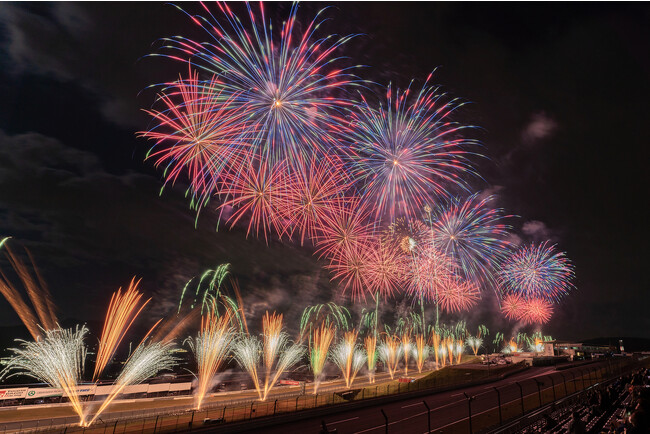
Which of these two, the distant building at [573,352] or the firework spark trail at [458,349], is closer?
the distant building at [573,352]

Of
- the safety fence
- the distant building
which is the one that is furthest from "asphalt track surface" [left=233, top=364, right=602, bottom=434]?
the distant building

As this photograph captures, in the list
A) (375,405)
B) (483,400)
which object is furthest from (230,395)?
(483,400)

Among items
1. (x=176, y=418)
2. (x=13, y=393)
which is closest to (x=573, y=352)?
(x=176, y=418)

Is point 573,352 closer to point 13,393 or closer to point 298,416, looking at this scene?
point 298,416

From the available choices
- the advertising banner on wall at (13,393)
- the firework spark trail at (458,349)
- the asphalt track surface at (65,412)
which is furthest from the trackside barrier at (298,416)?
the firework spark trail at (458,349)

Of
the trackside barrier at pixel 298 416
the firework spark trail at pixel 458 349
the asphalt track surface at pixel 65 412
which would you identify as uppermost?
the trackside barrier at pixel 298 416

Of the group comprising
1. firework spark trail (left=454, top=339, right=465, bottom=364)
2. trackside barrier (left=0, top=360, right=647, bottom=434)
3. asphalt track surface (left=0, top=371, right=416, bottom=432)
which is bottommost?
firework spark trail (left=454, top=339, right=465, bottom=364)

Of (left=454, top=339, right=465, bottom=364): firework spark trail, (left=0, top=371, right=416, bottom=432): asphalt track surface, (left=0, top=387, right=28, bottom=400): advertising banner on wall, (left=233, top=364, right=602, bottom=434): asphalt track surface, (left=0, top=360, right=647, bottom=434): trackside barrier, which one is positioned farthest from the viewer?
(left=454, top=339, right=465, bottom=364): firework spark trail

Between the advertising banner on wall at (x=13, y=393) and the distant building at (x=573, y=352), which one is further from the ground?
the advertising banner on wall at (x=13, y=393)

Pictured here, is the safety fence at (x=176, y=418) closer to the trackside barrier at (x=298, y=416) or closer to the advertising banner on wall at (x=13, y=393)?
the trackside barrier at (x=298, y=416)

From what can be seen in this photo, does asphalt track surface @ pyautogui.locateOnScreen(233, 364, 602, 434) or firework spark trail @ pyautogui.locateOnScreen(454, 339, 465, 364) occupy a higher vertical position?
asphalt track surface @ pyautogui.locateOnScreen(233, 364, 602, 434)

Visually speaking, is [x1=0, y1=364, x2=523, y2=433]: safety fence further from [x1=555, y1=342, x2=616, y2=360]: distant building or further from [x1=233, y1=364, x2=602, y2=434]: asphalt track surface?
[x1=555, y1=342, x2=616, y2=360]: distant building

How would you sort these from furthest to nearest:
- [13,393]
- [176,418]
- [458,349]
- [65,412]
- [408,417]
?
[458,349]
[13,393]
[65,412]
[408,417]
[176,418]
